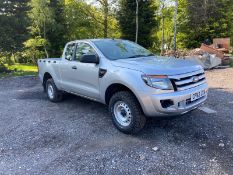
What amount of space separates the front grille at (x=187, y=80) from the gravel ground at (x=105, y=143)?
871mm

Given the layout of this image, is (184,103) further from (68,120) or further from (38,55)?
(38,55)

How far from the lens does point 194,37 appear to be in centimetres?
1992

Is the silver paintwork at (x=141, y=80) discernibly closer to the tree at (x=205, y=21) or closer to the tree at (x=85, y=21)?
the tree at (x=205, y=21)

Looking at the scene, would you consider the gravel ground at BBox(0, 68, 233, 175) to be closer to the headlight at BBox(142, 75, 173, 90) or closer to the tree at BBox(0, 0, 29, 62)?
the headlight at BBox(142, 75, 173, 90)

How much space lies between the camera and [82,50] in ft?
18.9

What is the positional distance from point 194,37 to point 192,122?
16417 mm

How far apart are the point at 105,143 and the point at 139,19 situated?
1693 cm

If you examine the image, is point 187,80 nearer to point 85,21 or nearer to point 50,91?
point 50,91

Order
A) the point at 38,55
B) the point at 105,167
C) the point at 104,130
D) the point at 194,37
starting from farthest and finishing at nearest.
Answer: the point at 38,55 → the point at 194,37 → the point at 104,130 → the point at 105,167

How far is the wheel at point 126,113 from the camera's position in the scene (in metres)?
4.30

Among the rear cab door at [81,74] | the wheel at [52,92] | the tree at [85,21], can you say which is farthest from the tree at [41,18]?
the rear cab door at [81,74]

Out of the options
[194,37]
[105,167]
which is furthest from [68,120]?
[194,37]

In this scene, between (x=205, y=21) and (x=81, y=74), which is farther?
(x=205, y=21)

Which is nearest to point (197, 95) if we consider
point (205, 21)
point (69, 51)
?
point (69, 51)
